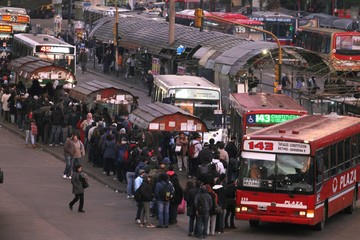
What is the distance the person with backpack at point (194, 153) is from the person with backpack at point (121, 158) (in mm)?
2024

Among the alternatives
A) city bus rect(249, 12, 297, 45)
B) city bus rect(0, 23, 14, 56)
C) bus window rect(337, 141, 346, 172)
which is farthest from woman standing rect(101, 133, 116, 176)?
city bus rect(249, 12, 297, 45)

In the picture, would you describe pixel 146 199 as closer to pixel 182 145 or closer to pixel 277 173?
pixel 277 173

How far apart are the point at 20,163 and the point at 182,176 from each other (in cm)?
593

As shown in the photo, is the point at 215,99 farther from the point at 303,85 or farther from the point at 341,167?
the point at 303,85

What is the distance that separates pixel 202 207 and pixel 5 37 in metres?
51.3

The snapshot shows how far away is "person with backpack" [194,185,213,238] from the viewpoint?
27.6 meters

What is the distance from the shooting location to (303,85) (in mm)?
59500

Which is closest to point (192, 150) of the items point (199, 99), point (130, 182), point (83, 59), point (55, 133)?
point (130, 182)

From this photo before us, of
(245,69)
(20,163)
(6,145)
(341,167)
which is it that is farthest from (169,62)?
(341,167)

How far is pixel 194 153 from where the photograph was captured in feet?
119

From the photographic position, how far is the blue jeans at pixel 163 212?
2892 centimetres

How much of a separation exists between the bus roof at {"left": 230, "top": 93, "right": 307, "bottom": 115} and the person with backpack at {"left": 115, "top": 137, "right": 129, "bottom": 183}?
15.0 ft

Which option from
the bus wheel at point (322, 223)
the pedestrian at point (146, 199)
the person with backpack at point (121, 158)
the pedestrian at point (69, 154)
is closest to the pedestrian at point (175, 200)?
the pedestrian at point (146, 199)

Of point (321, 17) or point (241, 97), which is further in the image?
point (321, 17)
